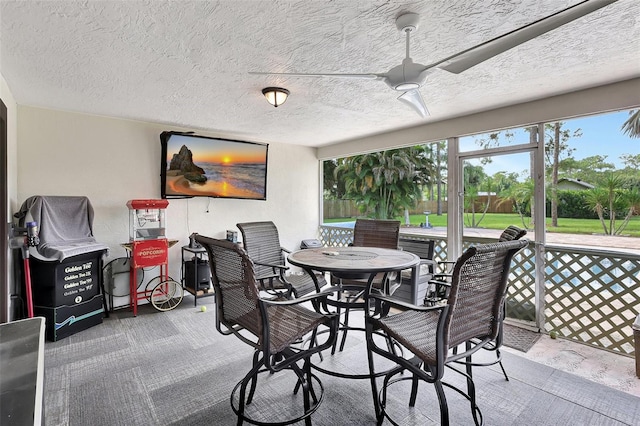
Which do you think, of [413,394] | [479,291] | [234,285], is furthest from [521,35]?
[413,394]

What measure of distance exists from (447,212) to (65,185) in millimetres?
4699

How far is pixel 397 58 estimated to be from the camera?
2.31 meters

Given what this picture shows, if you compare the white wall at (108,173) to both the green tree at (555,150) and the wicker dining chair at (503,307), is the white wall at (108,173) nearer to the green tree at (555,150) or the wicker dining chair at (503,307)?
the wicker dining chair at (503,307)

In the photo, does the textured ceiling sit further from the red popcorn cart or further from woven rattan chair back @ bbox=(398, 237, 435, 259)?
woven rattan chair back @ bbox=(398, 237, 435, 259)

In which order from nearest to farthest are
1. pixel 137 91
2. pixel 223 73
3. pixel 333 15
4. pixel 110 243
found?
pixel 333 15, pixel 223 73, pixel 137 91, pixel 110 243

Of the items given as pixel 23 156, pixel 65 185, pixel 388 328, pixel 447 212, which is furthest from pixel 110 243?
pixel 447 212

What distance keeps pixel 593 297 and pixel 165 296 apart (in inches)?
194

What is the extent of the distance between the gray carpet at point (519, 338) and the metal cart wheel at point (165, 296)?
3.91 metres

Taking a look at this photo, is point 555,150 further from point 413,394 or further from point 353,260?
point 413,394

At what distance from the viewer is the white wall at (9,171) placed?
263 centimetres

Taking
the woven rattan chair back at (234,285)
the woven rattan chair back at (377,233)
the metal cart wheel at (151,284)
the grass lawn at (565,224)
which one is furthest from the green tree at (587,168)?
the metal cart wheel at (151,284)

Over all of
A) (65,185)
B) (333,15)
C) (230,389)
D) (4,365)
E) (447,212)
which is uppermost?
(333,15)

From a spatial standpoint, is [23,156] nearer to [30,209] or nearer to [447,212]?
[30,209]

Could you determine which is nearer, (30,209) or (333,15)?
(333,15)
